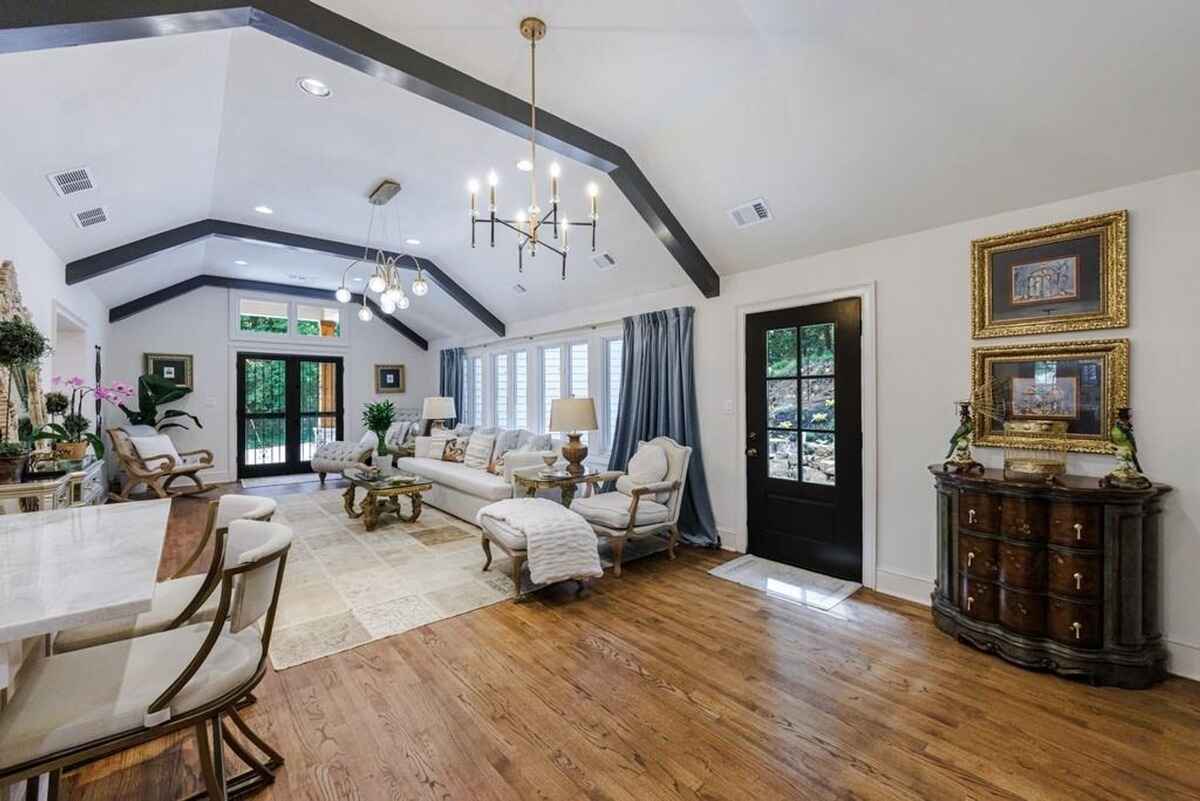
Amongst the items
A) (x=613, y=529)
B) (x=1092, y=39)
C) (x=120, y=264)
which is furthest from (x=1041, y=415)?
(x=120, y=264)

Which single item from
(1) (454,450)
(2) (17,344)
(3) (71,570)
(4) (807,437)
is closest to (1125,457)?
(4) (807,437)

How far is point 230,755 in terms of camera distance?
1950 millimetres

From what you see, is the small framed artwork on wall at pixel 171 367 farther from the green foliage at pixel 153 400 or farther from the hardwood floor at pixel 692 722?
the hardwood floor at pixel 692 722

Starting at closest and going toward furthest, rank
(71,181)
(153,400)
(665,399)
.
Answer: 1. (71,181)
2. (665,399)
3. (153,400)

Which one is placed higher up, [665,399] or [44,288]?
[44,288]

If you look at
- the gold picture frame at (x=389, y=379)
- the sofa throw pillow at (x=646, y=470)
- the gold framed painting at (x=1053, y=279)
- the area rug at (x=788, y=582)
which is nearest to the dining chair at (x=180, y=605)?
the sofa throw pillow at (x=646, y=470)

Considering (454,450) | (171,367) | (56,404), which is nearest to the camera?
(56,404)

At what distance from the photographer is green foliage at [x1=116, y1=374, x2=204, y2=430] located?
7.05 m

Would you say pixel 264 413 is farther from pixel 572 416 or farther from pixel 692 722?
pixel 692 722

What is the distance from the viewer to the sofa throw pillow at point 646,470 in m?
4.39

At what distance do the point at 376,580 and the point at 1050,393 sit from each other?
14.7 feet

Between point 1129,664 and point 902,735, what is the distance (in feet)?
4.32

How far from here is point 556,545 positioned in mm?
3412

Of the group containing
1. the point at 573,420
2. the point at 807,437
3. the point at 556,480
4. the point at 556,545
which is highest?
the point at 573,420
